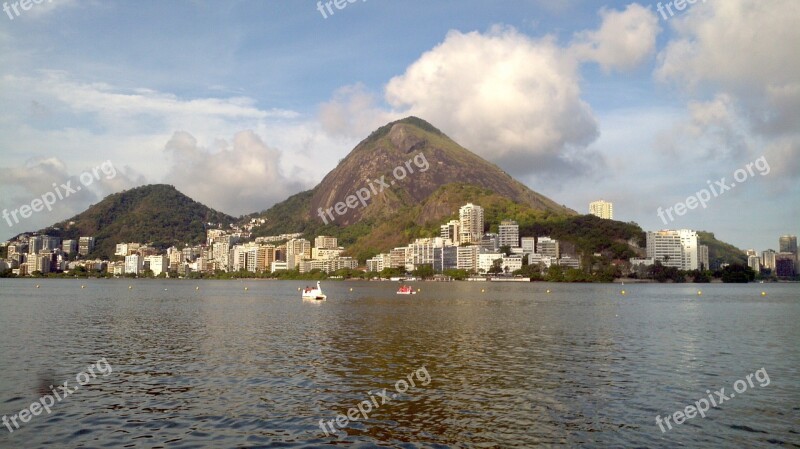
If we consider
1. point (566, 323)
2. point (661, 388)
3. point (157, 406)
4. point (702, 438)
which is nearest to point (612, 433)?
point (702, 438)

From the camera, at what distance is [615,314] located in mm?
70062

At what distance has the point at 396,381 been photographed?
27578 millimetres

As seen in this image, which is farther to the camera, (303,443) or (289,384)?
(289,384)

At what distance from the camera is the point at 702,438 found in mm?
19516

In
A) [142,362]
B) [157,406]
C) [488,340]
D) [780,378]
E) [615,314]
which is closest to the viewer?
[157,406]

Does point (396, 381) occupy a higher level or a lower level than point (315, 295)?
lower

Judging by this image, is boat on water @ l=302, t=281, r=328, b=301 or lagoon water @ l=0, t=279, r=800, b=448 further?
boat on water @ l=302, t=281, r=328, b=301

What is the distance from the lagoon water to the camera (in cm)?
1930

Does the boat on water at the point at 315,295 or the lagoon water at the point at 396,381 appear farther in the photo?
the boat on water at the point at 315,295

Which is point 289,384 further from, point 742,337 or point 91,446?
point 742,337

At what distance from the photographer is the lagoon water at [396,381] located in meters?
19.3

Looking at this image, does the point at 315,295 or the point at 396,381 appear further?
the point at 315,295

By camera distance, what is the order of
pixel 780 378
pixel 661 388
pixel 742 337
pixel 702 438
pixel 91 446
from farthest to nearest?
pixel 742 337 → pixel 780 378 → pixel 661 388 → pixel 702 438 → pixel 91 446

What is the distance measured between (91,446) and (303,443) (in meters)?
6.36
